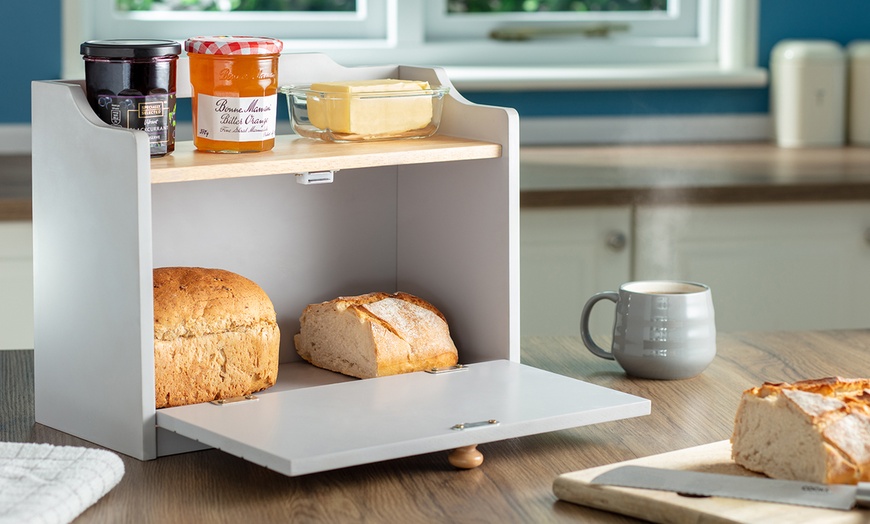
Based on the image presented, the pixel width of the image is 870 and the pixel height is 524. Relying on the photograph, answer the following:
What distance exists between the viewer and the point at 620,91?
3018mm

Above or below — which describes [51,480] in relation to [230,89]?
below

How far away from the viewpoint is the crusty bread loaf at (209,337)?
3.72 feet

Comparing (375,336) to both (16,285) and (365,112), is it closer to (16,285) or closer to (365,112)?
(365,112)

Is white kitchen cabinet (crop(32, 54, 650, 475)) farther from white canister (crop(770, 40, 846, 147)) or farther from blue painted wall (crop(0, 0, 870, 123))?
white canister (crop(770, 40, 846, 147))

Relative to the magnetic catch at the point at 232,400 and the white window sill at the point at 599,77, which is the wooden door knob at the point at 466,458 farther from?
the white window sill at the point at 599,77

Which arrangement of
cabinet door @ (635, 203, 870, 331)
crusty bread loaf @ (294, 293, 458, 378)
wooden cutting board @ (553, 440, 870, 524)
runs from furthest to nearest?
cabinet door @ (635, 203, 870, 331), crusty bread loaf @ (294, 293, 458, 378), wooden cutting board @ (553, 440, 870, 524)

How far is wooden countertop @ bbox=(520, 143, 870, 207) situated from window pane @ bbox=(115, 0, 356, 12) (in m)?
0.59

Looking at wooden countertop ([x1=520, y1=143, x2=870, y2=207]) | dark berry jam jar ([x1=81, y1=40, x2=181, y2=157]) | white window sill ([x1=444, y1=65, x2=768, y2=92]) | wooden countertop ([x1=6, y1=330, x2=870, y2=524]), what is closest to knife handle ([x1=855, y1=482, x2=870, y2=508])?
wooden countertop ([x1=6, y1=330, x2=870, y2=524])

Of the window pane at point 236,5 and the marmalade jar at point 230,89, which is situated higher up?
the window pane at point 236,5

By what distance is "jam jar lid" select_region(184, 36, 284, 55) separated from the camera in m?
1.14

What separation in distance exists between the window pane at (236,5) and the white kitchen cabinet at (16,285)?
0.88 metres

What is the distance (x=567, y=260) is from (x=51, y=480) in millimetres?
1579

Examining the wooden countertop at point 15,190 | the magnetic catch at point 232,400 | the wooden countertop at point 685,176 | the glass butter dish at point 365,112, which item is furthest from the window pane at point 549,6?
the magnetic catch at point 232,400

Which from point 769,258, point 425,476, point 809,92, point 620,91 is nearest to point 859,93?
point 809,92
